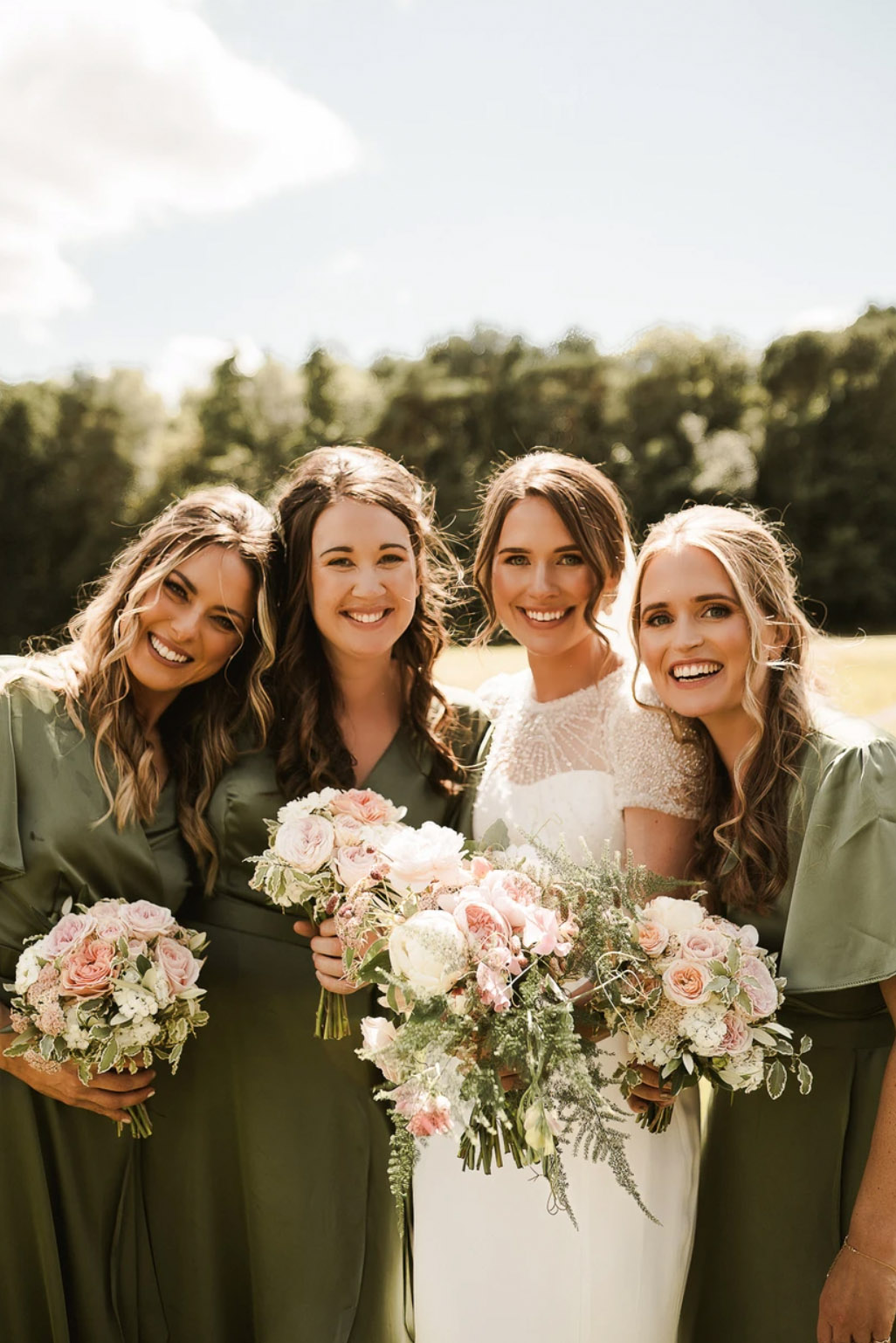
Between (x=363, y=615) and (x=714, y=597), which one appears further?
(x=363, y=615)

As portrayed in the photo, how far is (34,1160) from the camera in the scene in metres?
3.70

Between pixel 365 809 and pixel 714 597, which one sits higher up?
pixel 714 597

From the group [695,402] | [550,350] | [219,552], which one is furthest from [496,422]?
[219,552]

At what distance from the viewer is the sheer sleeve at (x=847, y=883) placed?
3.00 metres

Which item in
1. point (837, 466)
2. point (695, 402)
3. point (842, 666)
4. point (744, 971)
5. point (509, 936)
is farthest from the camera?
point (695, 402)

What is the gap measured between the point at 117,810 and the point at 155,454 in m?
37.3

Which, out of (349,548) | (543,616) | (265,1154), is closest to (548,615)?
(543,616)

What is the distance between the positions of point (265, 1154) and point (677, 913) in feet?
6.65

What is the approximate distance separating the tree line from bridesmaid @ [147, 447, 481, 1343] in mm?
28714

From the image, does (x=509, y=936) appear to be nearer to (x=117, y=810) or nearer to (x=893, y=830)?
(x=893, y=830)

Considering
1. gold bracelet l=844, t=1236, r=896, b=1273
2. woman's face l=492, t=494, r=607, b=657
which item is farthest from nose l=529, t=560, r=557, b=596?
gold bracelet l=844, t=1236, r=896, b=1273

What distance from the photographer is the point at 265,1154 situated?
3.98 metres

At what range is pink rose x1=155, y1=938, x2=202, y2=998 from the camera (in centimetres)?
336

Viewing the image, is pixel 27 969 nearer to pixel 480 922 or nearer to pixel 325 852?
pixel 325 852
